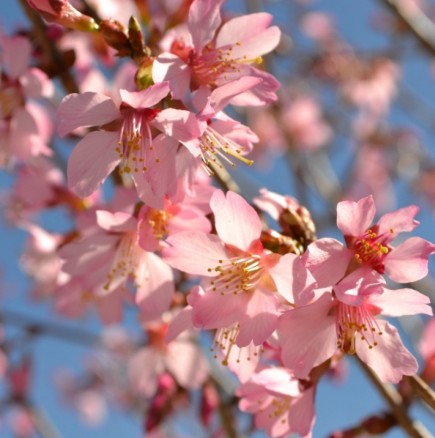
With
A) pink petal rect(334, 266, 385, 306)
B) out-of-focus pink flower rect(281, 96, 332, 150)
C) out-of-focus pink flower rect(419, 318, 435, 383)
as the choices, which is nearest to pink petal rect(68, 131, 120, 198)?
pink petal rect(334, 266, 385, 306)

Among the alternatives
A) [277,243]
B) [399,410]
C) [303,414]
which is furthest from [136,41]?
[399,410]

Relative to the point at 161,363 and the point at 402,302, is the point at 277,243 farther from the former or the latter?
the point at 161,363

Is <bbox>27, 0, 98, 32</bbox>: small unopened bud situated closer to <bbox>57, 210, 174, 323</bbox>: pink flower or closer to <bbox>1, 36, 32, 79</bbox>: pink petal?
<bbox>1, 36, 32, 79</bbox>: pink petal

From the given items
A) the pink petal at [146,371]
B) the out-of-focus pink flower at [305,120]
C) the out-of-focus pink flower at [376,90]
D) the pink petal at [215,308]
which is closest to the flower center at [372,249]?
the pink petal at [215,308]

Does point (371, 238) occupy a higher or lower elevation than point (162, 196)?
higher

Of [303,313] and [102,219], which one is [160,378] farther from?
[303,313]

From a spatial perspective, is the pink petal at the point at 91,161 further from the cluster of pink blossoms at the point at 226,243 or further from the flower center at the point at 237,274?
the flower center at the point at 237,274

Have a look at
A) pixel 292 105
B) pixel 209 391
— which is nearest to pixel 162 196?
pixel 209 391
